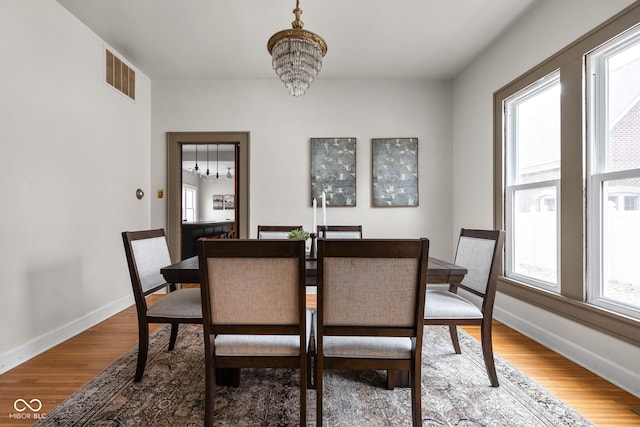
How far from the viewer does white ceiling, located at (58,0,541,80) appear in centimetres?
244

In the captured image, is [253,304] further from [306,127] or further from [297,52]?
[306,127]

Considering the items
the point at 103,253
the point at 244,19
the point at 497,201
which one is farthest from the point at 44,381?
the point at 497,201

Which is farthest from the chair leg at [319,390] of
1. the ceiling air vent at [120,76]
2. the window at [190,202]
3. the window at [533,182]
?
the window at [190,202]

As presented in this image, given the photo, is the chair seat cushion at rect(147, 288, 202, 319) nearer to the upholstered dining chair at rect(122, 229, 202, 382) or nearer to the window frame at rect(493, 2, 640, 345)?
the upholstered dining chair at rect(122, 229, 202, 382)

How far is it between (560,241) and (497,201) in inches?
32.2

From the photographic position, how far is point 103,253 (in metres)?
2.95

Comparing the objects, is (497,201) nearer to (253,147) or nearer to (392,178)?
(392,178)

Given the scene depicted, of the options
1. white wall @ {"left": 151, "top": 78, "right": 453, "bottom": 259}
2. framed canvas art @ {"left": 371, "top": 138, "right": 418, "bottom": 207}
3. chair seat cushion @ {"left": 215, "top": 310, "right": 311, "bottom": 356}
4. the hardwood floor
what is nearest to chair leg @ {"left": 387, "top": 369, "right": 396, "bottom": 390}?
chair seat cushion @ {"left": 215, "top": 310, "right": 311, "bottom": 356}

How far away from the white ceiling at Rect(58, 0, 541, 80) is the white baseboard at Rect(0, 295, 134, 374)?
2.64 meters

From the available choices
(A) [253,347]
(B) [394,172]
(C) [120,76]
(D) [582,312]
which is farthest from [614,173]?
(C) [120,76]

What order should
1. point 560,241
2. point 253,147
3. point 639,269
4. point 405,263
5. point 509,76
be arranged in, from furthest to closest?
point 253,147 < point 509,76 < point 560,241 < point 639,269 < point 405,263

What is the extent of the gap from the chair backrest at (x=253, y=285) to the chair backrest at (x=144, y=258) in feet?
2.57

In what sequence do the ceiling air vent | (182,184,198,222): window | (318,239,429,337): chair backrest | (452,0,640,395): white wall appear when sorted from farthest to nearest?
(182,184,198,222): window → the ceiling air vent → (452,0,640,395): white wall → (318,239,429,337): chair backrest

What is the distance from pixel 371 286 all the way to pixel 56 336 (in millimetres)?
2639
